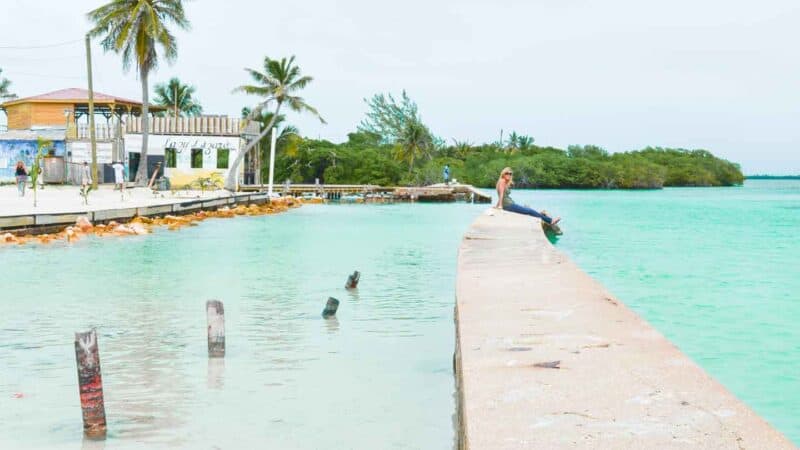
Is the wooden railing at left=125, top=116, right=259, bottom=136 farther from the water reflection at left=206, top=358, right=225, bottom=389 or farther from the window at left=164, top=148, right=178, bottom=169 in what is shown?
the water reflection at left=206, top=358, right=225, bottom=389

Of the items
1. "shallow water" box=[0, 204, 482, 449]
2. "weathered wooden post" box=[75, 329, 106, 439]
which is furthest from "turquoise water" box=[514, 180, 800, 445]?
"weathered wooden post" box=[75, 329, 106, 439]

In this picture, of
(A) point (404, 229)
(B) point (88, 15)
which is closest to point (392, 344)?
(A) point (404, 229)

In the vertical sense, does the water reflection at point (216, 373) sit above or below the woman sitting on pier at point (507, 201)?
below

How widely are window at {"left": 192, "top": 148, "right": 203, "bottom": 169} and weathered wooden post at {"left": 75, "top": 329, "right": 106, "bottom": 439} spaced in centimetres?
4170

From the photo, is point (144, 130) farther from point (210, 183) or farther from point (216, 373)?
point (216, 373)

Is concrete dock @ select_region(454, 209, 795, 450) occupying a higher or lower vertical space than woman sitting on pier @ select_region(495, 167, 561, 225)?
lower

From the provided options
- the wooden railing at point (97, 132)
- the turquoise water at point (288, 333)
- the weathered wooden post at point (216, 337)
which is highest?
the wooden railing at point (97, 132)

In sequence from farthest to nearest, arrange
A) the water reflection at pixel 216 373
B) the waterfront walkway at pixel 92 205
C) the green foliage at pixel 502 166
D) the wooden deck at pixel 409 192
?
the green foliage at pixel 502 166 < the wooden deck at pixel 409 192 < the waterfront walkway at pixel 92 205 < the water reflection at pixel 216 373

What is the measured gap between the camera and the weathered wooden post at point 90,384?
6.08 m

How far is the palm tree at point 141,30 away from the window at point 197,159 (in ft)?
10.8

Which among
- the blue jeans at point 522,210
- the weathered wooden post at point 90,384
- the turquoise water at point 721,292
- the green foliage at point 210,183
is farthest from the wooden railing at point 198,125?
the weathered wooden post at point 90,384

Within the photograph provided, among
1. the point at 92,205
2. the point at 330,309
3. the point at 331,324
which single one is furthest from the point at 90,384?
the point at 92,205

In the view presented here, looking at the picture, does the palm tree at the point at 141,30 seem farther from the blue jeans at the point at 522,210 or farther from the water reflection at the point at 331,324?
the water reflection at the point at 331,324

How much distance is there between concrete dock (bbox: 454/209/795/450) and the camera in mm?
4164
